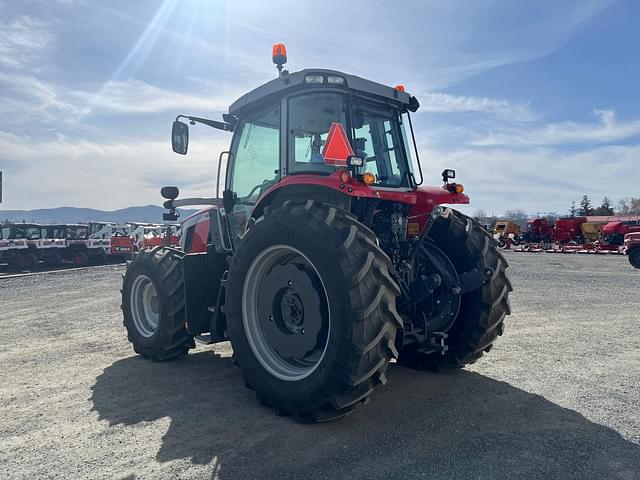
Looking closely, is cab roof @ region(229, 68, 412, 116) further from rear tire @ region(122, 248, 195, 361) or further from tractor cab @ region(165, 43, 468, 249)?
rear tire @ region(122, 248, 195, 361)

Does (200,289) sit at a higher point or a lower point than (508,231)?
lower

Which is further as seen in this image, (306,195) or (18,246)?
(18,246)

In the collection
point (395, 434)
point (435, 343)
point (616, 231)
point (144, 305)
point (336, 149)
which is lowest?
point (395, 434)

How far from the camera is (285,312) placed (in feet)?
13.0

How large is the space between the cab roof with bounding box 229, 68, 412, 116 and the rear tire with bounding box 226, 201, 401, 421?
124cm

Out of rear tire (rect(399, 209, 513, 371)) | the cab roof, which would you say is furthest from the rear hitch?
the cab roof

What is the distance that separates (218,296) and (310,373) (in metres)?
1.63

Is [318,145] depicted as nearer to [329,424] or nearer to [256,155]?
[256,155]

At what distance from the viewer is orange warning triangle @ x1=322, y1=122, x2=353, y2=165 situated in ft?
12.1

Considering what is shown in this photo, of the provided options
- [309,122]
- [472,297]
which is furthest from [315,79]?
[472,297]

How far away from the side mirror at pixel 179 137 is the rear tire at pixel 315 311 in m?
1.77

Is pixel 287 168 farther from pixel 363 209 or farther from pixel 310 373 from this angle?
pixel 310 373

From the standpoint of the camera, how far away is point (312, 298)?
12.2ft

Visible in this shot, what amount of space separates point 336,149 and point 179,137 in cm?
226
